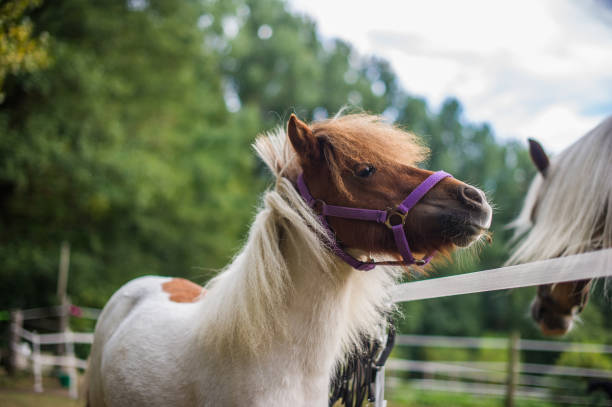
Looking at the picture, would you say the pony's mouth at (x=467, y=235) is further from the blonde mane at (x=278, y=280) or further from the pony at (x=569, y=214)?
the pony at (x=569, y=214)

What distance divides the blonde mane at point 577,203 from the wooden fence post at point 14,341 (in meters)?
11.2

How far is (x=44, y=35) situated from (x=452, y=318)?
1153 inches

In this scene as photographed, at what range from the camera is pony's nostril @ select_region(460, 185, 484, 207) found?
5.71 feet

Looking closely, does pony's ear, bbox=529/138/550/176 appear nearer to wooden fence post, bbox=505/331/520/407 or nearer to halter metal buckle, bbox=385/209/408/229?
halter metal buckle, bbox=385/209/408/229

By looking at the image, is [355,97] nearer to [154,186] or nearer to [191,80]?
[191,80]

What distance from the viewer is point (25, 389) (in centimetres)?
873

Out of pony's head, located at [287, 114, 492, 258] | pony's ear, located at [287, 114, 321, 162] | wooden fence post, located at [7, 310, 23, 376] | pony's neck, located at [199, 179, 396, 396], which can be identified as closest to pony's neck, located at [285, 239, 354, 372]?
pony's neck, located at [199, 179, 396, 396]

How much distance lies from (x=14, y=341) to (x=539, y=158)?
11491mm

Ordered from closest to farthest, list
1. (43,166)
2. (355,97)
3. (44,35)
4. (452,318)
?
(44,35)
(43,166)
(355,97)
(452,318)

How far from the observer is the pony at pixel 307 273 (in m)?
1.85

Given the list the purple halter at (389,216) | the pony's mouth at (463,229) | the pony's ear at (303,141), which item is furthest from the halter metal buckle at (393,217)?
the pony's ear at (303,141)

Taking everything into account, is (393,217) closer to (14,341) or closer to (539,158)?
(539,158)

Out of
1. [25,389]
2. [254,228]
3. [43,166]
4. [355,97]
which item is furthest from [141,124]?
[355,97]

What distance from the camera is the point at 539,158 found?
2.89 meters
